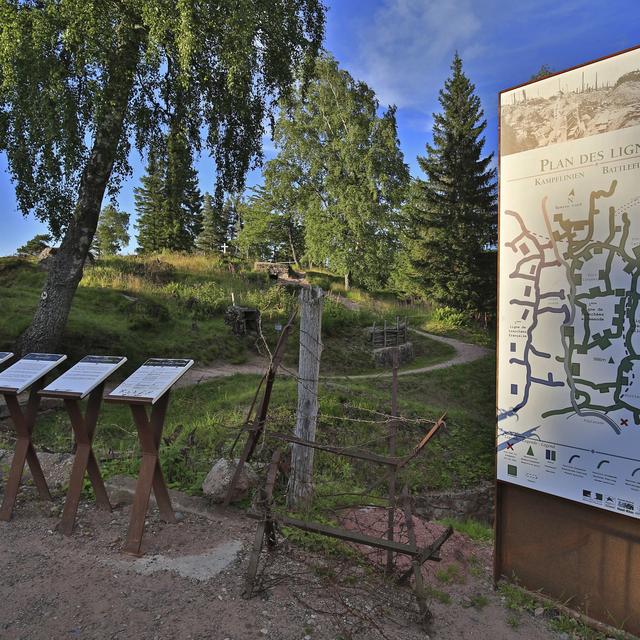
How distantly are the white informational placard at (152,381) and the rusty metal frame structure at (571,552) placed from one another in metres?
2.63

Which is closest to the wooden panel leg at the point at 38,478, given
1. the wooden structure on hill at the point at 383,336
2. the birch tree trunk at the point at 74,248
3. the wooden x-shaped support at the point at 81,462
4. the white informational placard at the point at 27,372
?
the wooden x-shaped support at the point at 81,462

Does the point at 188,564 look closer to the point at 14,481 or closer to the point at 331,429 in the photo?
the point at 14,481

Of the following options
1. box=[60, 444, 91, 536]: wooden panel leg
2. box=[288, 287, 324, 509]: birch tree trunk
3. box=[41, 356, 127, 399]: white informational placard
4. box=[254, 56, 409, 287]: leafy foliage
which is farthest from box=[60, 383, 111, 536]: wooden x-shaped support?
box=[254, 56, 409, 287]: leafy foliage

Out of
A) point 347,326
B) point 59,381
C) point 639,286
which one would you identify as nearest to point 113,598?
point 59,381

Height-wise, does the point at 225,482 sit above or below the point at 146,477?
below

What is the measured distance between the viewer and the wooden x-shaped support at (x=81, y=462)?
11.3ft

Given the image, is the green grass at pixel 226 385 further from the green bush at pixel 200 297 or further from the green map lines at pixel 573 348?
the green map lines at pixel 573 348

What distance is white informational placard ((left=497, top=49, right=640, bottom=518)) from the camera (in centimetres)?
283

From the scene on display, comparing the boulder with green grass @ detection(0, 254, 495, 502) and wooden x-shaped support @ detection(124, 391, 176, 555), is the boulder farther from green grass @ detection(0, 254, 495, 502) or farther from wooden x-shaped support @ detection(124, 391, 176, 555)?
wooden x-shaped support @ detection(124, 391, 176, 555)

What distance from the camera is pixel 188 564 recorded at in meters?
3.07

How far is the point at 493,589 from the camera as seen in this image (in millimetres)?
3402

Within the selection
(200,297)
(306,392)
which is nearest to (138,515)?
(306,392)

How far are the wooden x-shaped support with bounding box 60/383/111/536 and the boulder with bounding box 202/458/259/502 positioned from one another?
0.84 metres

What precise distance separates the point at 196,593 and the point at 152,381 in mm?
1520
